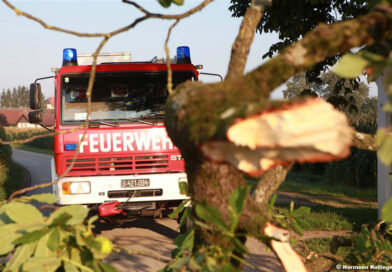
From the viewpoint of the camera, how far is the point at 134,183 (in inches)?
282

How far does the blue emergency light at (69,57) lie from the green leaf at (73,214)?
6.18m

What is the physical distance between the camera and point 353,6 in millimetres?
7035

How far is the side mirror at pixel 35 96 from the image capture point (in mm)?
7461

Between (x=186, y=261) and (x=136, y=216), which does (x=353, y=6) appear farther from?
(x=186, y=261)

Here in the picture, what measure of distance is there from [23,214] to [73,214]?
150mm

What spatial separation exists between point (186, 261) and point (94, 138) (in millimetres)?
5785

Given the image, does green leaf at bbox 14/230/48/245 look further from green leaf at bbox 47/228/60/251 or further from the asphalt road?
the asphalt road

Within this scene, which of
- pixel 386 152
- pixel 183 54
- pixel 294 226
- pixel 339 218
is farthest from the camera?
pixel 339 218

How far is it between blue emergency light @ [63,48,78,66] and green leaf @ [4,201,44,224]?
20.1 feet

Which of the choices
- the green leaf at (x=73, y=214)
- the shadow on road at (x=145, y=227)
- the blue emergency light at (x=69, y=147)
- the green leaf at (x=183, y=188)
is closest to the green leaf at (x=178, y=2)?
the green leaf at (x=183, y=188)

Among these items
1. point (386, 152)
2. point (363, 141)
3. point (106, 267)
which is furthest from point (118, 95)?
point (386, 152)

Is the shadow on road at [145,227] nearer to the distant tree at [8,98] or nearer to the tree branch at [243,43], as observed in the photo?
the tree branch at [243,43]

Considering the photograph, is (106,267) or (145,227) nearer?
(106,267)

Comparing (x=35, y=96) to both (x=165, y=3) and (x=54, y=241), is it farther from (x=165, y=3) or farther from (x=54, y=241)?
(x=54, y=241)
